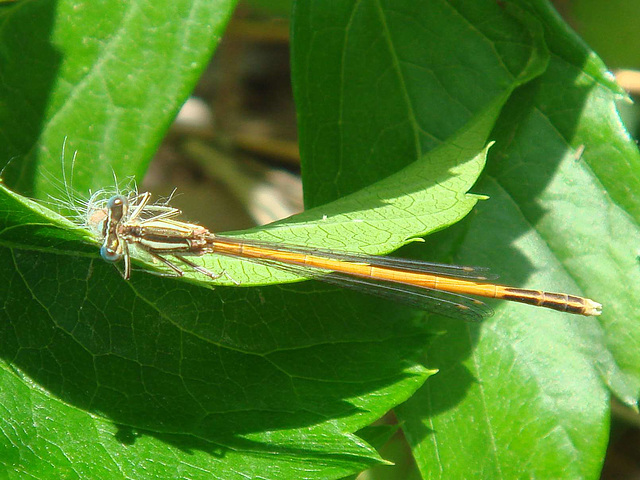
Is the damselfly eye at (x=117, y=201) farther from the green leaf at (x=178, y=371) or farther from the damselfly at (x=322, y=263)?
the green leaf at (x=178, y=371)

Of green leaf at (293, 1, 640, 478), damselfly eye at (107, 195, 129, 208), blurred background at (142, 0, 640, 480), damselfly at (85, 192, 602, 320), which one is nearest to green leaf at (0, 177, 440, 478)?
damselfly at (85, 192, 602, 320)

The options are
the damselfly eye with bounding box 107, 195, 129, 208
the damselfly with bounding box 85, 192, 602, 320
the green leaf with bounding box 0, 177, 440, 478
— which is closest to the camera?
the green leaf with bounding box 0, 177, 440, 478

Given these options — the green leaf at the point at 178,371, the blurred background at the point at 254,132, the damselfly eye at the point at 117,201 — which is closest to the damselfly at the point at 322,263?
the damselfly eye at the point at 117,201

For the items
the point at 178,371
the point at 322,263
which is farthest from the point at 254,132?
the point at 178,371

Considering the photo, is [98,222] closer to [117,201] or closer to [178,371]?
[117,201]

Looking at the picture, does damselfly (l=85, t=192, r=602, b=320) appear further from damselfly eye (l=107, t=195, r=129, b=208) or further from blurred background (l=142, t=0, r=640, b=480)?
blurred background (l=142, t=0, r=640, b=480)
